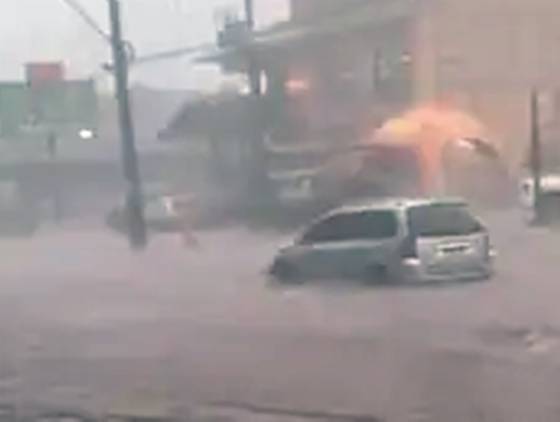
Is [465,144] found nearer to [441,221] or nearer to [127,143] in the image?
[441,221]

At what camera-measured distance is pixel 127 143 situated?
Result: 51.4ft

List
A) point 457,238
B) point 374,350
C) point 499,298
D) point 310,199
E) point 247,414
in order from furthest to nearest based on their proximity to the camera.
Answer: point 310,199
point 457,238
point 499,298
point 374,350
point 247,414

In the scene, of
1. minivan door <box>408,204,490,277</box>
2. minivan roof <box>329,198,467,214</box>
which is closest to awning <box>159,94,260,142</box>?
minivan roof <box>329,198,467,214</box>

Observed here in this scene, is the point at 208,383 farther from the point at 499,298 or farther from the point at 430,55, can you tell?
the point at 430,55

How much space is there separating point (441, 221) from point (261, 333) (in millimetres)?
1789

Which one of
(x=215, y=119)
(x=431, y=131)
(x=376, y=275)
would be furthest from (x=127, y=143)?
(x=376, y=275)

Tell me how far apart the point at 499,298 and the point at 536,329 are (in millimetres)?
1050

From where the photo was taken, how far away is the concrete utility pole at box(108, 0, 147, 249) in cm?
1480

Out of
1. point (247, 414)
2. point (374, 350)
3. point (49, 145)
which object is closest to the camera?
point (247, 414)

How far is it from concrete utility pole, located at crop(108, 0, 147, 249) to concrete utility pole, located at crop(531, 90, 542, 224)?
378 cm

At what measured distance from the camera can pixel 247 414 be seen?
26.5 feet

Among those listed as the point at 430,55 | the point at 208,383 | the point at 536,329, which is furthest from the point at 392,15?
the point at 208,383

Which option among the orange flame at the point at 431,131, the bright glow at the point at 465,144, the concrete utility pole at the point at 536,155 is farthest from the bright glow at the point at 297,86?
the concrete utility pole at the point at 536,155

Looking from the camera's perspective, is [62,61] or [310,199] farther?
[62,61]
